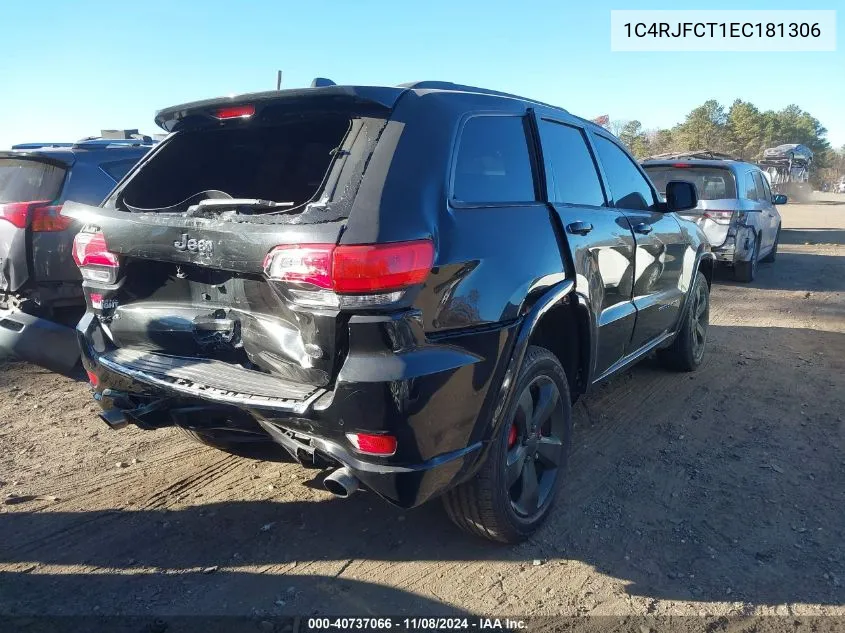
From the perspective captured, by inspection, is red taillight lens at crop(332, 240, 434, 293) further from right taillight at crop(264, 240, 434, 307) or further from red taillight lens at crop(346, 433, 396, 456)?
red taillight lens at crop(346, 433, 396, 456)

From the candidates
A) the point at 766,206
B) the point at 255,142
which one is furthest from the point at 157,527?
the point at 766,206

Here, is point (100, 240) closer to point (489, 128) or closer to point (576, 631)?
point (489, 128)

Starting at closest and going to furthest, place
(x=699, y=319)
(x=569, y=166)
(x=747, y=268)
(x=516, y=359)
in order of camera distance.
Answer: (x=516, y=359)
(x=569, y=166)
(x=699, y=319)
(x=747, y=268)

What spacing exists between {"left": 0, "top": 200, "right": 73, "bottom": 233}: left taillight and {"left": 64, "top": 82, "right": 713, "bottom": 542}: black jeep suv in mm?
1760

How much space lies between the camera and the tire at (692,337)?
5262 mm

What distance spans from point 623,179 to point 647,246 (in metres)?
0.47

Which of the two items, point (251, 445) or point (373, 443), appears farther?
point (251, 445)

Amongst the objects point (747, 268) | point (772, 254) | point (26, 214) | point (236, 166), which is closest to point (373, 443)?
point (236, 166)

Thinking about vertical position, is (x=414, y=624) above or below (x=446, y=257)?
below

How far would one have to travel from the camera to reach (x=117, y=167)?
210 inches

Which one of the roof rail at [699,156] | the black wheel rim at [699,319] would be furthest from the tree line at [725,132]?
the black wheel rim at [699,319]

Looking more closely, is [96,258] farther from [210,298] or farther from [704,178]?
[704,178]

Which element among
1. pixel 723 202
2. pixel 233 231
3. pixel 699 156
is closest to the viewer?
pixel 233 231

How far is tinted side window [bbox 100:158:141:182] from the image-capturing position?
5.22 m
